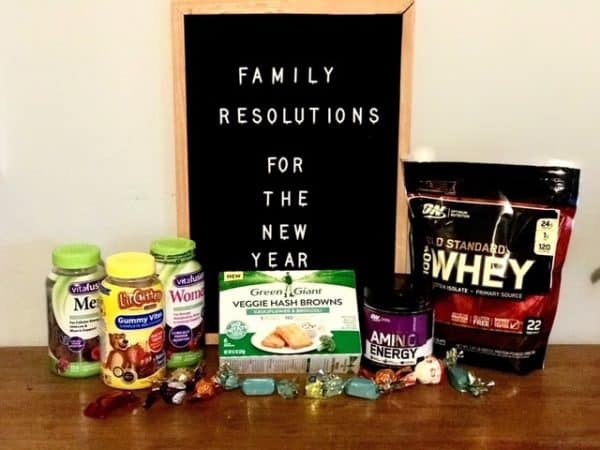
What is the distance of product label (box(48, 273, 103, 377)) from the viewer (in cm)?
105

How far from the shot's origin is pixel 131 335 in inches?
40.1

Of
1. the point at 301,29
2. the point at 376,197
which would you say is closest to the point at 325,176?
the point at 376,197

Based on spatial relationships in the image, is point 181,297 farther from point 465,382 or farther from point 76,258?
point 465,382

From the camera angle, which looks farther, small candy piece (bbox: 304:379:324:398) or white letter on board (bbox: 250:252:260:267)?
white letter on board (bbox: 250:252:260:267)

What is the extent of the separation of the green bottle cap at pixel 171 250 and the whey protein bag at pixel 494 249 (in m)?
0.30

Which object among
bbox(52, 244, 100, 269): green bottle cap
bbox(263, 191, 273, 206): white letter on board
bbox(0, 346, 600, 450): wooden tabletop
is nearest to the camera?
bbox(0, 346, 600, 450): wooden tabletop

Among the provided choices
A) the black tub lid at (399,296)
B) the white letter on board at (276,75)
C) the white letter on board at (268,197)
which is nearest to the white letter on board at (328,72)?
the white letter on board at (276,75)

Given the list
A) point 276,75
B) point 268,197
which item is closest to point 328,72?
point 276,75

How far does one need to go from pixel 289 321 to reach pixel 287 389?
96mm

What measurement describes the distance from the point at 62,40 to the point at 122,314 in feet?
1.23

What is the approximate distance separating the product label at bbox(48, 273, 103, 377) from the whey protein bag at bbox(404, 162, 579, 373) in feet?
1.43

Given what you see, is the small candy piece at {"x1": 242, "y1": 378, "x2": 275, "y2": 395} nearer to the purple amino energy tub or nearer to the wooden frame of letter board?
the purple amino energy tub

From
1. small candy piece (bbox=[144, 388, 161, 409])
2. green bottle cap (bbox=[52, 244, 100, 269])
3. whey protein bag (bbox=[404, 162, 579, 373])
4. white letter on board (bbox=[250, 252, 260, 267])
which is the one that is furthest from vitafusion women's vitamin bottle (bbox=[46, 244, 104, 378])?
whey protein bag (bbox=[404, 162, 579, 373])

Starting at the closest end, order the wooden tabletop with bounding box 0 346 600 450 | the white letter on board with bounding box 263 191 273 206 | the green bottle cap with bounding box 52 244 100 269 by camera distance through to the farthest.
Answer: the wooden tabletop with bounding box 0 346 600 450 → the green bottle cap with bounding box 52 244 100 269 → the white letter on board with bounding box 263 191 273 206
